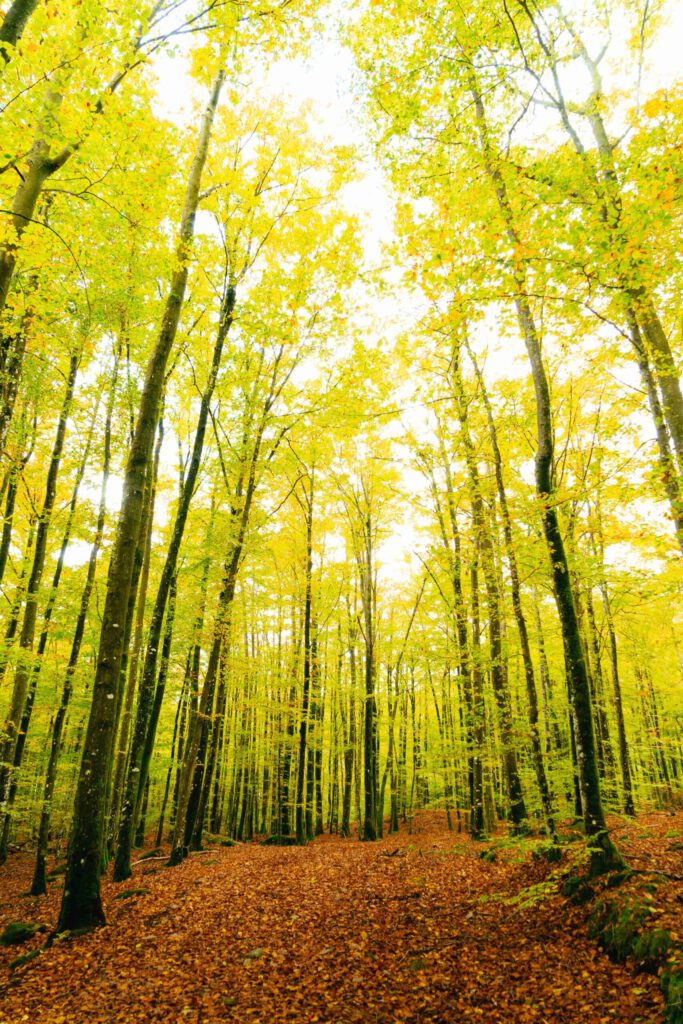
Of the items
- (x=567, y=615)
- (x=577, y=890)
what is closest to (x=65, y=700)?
(x=577, y=890)

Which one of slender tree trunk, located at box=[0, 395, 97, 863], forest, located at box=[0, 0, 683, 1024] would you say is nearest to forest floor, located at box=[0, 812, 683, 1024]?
forest, located at box=[0, 0, 683, 1024]

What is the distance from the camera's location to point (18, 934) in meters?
6.73

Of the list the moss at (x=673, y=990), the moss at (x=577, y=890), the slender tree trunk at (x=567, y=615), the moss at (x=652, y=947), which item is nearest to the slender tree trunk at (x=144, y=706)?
the slender tree trunk at (x=567, y=615)

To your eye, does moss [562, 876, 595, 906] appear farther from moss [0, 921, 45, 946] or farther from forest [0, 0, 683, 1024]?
moss [0, 921, 45, 946]

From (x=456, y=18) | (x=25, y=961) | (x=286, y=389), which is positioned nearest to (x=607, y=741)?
(x=286, y=389)

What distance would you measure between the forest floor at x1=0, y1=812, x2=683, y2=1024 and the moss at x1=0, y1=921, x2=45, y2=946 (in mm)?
147

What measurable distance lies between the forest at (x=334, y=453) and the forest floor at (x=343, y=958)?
0.17 feet

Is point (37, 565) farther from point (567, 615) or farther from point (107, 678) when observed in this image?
point (567, 615)

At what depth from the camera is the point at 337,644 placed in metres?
23.2

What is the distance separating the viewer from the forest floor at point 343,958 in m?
4.43

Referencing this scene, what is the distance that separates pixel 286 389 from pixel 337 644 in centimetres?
1399

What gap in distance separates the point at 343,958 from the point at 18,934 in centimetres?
477

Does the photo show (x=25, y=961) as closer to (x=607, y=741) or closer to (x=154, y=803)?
(x=607, y=741)

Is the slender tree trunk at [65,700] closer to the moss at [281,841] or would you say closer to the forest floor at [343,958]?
the forest floor at [343,958]
